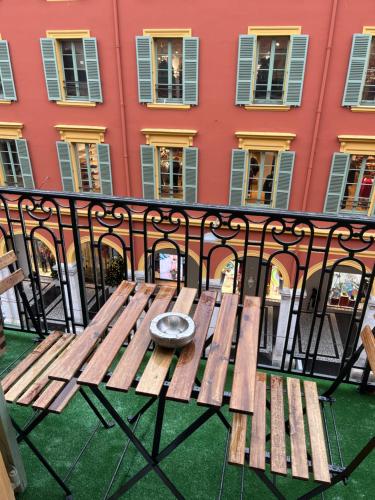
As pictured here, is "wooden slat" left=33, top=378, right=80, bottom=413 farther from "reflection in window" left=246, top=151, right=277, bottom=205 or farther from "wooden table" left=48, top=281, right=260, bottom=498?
"reflection in window" left=246, top=151, right=277, bottom=205

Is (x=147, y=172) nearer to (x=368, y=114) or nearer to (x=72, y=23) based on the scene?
(x=72, y=23)

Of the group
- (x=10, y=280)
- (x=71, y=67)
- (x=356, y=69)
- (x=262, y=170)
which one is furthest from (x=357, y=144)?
(x=10, y=280)

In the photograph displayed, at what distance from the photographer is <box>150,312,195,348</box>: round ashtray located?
1523 millimetres

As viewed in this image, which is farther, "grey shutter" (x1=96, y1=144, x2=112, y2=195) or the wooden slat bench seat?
"grey shutter" (x1=96, y1=144, x2=112, y2=195)

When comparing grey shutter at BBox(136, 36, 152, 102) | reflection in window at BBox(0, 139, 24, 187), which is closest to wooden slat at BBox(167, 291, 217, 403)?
grey shutter at BBox(136, 36, 152, 102)

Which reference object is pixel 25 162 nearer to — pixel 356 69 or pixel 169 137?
pixel 169 137

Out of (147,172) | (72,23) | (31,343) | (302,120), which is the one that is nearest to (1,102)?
(72,23)

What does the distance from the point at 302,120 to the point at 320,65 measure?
124 cm

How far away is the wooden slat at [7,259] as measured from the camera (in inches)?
80.1

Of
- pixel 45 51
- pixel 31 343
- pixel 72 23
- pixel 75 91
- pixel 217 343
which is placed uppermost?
pixel 72 23

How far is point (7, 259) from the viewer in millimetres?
2080

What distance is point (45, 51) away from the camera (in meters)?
9.48

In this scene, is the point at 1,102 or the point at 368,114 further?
the point at 1,102

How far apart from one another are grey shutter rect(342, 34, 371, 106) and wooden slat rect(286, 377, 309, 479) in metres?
8.42
